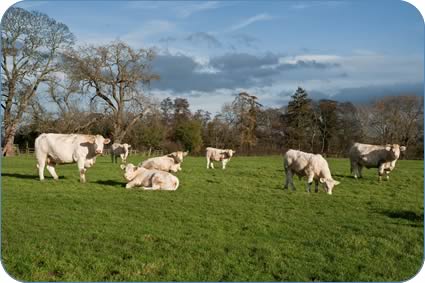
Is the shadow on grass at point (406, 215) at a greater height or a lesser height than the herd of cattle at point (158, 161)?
lesser

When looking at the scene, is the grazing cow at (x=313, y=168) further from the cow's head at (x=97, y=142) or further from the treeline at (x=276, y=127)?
the treeline at (x=276, y=127)

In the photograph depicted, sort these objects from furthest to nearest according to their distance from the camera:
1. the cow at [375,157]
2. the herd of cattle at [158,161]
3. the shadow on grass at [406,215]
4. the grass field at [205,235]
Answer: the cow at [375,157]
the herd of cattle at [158,161]
the shadow on grass at [406,215]
the grass field at [205,235]

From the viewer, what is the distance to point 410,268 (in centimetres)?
711

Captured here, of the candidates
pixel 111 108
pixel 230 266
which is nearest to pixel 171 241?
pixel 230 266

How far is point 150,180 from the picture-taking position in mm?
14703

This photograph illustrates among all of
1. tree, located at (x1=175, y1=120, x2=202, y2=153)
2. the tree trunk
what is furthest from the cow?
tree, located at (x1=175, y1=120, x2=202, y2=153)

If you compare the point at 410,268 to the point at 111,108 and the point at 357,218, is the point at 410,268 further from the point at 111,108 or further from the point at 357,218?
the point at 111,108

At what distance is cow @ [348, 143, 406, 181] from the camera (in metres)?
21.5

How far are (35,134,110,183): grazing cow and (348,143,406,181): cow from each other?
38.3 feet

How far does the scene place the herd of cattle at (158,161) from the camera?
579 inches

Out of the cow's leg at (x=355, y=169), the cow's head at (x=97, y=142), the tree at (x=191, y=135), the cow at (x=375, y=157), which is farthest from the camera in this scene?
the tree at (x=191, y=135)

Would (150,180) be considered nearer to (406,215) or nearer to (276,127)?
(406,215)

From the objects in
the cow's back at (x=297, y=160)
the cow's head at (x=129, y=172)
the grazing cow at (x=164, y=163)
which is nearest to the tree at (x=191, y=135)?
the grazing cow at (x=164, y=163)

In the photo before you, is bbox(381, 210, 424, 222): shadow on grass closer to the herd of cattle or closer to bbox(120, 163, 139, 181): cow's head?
the herd of cattle
